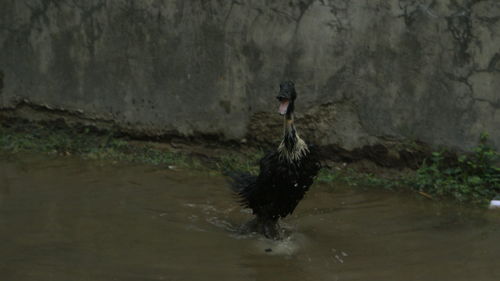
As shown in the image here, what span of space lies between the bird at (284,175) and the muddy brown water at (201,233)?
21cm

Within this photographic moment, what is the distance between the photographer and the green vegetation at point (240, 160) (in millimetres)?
5891

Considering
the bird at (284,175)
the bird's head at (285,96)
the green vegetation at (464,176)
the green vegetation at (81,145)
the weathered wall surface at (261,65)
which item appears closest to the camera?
the bird's head at (285,96)

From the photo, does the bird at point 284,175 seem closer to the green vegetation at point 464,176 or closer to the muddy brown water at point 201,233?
the muddy brown water at point 201,233

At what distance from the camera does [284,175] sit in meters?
4.60

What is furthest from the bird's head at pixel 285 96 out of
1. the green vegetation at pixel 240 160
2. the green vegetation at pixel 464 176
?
the green vegetation at pixel 464 176

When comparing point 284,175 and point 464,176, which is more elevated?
point 284,175

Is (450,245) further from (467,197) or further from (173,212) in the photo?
(173,212)

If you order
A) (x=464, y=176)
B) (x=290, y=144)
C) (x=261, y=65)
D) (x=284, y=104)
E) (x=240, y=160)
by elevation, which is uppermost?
(x=284, y=104)

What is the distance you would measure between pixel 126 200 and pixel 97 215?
46 cm

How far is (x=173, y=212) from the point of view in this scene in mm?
5320

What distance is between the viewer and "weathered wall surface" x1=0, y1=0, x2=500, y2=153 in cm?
600

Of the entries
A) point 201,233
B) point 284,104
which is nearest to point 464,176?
point 284,104

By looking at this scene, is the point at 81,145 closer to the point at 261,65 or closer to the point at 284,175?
the point at 261,65

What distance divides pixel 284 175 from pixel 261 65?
2081 millimetres
